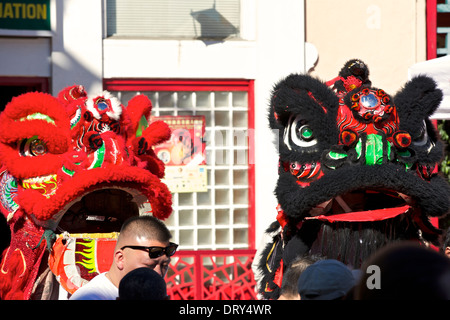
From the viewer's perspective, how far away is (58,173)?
15.8ft

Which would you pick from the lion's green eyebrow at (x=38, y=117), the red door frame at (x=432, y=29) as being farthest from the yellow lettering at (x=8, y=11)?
the red door frame at (x=432, y=29)

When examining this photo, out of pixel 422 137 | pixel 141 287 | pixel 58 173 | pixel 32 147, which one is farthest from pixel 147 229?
pixel 422 137

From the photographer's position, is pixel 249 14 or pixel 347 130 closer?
pixel 347 130

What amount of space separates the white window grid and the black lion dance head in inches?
95.5

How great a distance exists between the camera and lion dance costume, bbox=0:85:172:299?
4.77 meters

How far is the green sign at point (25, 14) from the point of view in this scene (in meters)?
6.87

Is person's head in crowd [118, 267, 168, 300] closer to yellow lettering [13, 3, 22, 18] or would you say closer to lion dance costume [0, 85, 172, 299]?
lion dance costume [0, 85, 172, 299]

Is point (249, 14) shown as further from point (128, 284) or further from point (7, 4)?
point (128, 284)

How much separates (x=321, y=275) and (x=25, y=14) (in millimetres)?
4871

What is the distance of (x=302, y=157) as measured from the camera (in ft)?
15.3

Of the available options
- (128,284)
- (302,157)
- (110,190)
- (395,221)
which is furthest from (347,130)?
(128,284)

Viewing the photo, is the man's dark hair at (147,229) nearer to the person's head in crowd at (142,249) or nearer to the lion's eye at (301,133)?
the person's head in crowd at (142,249)

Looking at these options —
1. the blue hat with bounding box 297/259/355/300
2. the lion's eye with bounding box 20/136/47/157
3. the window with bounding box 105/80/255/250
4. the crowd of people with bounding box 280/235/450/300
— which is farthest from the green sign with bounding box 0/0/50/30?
the crowd of people with bounding box 280/235/450/300
